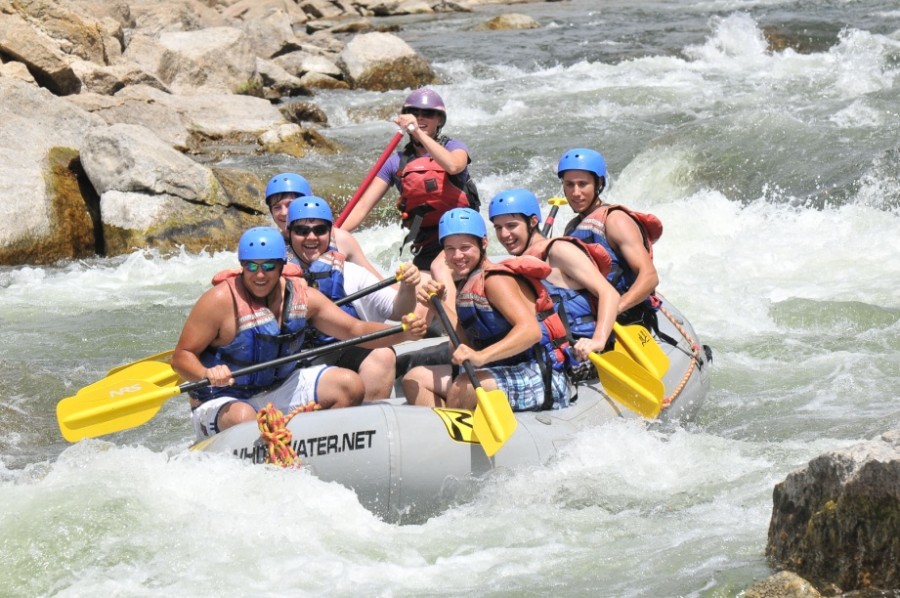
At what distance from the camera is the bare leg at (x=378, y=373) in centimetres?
573

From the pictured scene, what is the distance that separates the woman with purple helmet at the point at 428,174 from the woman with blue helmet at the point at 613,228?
0.63 meters

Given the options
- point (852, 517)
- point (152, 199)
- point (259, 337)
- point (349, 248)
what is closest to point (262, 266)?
point (259, 337)

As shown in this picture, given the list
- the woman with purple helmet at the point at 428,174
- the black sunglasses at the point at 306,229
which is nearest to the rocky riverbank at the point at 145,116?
the woman with purple helmet at the point at 428,174

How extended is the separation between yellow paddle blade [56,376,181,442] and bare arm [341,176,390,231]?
1.66 m

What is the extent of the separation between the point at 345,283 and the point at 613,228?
135 cm

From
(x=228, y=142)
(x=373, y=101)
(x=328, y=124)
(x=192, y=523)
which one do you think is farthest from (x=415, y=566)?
(x=373, y=101)

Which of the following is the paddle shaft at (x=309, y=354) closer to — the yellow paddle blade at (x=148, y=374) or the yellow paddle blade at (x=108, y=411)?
the yellow paddle blade at (x=108, y=411)

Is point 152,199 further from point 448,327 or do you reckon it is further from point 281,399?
point 448,327

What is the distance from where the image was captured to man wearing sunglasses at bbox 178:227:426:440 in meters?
5.30

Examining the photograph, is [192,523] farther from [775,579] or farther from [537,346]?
[775,579]

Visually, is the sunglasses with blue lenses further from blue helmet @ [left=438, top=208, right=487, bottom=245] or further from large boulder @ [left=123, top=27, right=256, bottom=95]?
large boulder @ [left=123, top=27, right=256, bottom=95]

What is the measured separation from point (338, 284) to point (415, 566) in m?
1.77

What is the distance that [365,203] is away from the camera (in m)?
6.83

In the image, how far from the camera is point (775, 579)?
387cm
